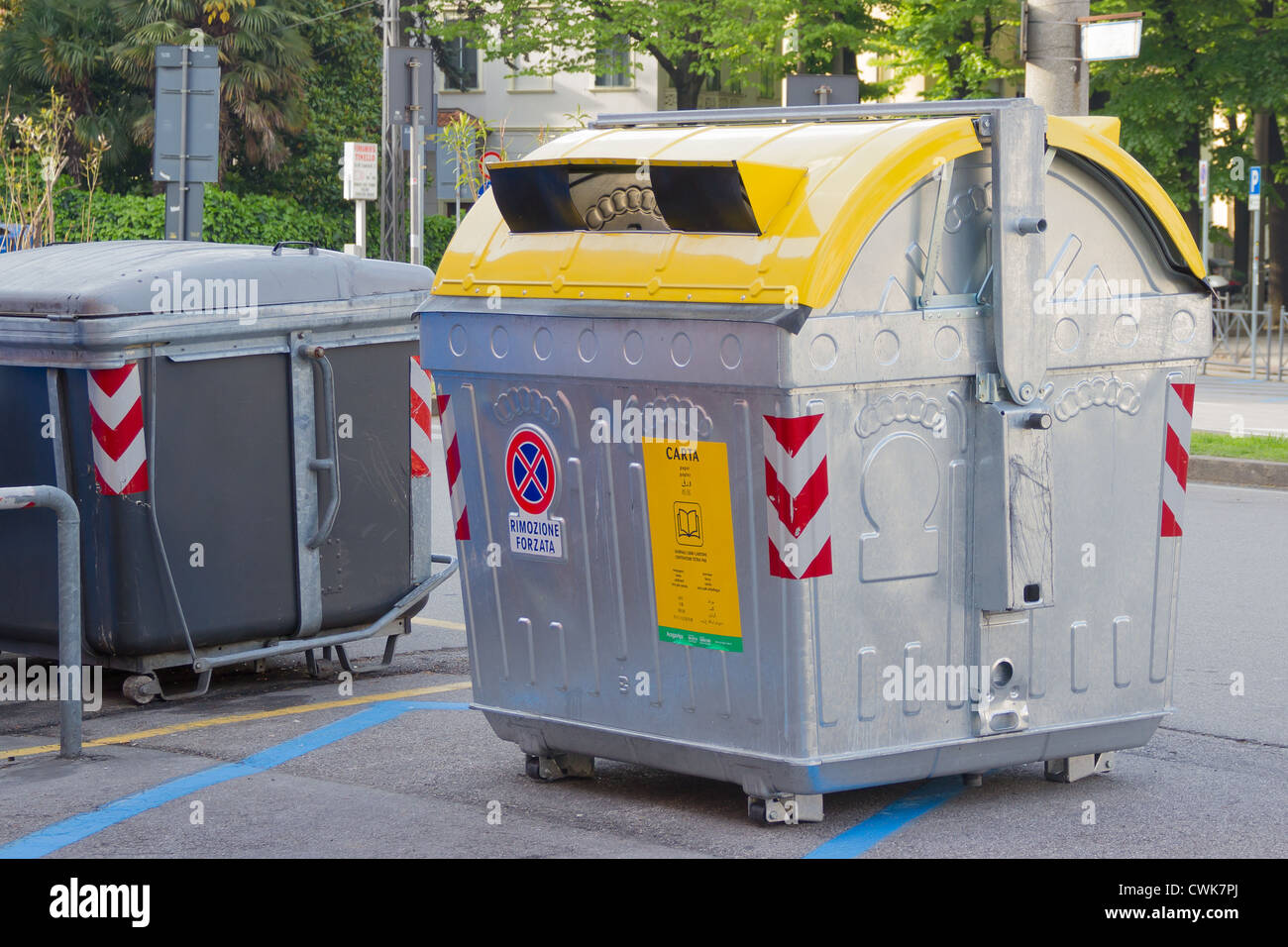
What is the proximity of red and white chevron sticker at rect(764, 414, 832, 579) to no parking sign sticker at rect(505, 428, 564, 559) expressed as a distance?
84 cm

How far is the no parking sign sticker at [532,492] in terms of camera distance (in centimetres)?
568

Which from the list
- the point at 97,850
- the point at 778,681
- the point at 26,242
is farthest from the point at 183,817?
the point at 26,242

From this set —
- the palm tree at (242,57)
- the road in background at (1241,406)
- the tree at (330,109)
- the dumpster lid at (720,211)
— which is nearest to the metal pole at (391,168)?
the palm tree at (242,57)

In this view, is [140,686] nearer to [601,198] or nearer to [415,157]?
[601,198]

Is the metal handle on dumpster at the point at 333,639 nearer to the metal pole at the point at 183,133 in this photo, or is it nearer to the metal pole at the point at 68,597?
the metal pole at the point at 68,597

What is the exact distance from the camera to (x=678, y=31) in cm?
4134

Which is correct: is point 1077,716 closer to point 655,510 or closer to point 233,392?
point 655,510

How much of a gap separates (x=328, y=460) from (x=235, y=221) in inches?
938

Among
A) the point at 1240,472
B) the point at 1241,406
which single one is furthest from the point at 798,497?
the point at 1241,406

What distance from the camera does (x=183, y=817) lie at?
18.1ft
